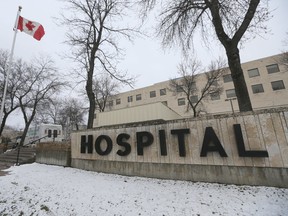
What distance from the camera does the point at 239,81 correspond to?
5.41m

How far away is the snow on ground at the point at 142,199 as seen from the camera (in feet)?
10.7

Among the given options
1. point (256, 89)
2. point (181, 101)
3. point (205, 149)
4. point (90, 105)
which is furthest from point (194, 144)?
point (256, 89)

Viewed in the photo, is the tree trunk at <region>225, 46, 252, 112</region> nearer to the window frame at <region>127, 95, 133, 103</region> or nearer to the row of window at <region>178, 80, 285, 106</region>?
the row of window at <region>178, 80, 285, 106</region>

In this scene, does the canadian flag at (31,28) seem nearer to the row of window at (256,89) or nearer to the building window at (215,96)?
the building window at (215,96)

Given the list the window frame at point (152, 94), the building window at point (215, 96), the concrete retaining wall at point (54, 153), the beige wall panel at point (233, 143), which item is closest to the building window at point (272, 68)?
the building window at point (215, 96)

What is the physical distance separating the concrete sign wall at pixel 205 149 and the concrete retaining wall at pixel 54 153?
8.04ft

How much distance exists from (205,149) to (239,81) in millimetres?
2677

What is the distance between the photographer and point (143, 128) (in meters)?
6.17

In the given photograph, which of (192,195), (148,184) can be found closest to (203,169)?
(192,195)

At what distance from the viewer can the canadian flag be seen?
320 inches

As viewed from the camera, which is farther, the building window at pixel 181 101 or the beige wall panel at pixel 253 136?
the building window at pixel 181 101

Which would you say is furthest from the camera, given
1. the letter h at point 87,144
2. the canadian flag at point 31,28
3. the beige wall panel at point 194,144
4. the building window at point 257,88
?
the building window at point 257,88

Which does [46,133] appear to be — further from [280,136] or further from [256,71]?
[256,71]

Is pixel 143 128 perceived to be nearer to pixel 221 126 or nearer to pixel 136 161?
pixel 136 161
